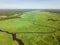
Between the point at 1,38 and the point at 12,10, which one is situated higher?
the point at 12,10

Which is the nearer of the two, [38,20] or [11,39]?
[11,39]

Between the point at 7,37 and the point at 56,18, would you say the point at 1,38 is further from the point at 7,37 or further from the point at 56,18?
the point at 56,18

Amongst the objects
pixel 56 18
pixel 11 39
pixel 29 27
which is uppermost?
pixel 56 18

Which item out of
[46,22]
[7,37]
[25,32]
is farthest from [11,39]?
[46,22]

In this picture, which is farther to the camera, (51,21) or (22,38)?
(51,21)

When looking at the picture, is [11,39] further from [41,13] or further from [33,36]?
[41,13]

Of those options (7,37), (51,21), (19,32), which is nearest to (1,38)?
(7,37)
